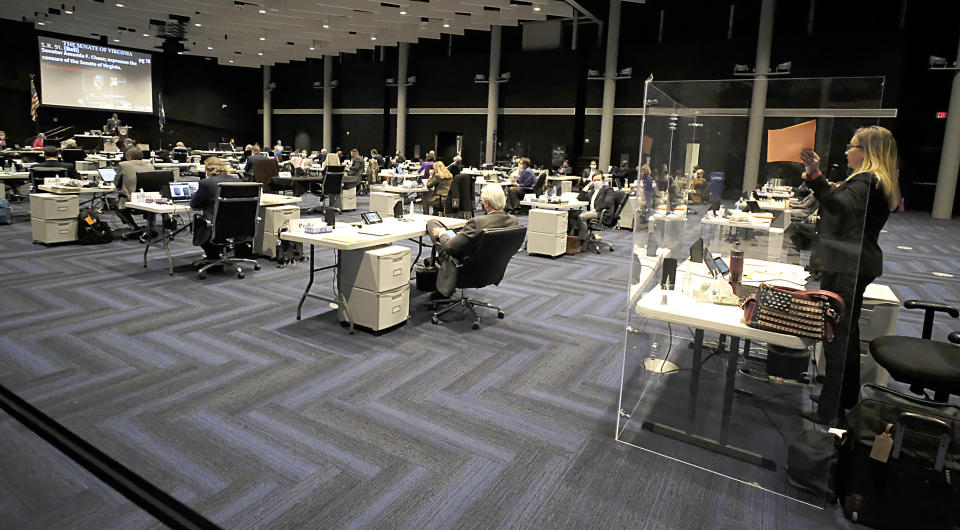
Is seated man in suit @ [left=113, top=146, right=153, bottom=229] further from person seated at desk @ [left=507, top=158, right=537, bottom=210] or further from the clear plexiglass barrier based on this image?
the clear plexiglass barrier

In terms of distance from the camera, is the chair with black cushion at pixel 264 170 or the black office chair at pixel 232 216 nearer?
the black office chair at pixel 232 216

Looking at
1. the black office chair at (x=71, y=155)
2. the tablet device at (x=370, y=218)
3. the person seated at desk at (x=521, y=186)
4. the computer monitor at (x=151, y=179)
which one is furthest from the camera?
the black office chair at (x=71, y=155)

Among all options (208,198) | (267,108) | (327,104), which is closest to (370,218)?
(208,198)

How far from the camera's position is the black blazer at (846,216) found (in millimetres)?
2465

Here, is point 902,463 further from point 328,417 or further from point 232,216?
point 232,216

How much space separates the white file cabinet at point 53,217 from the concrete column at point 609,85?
14.1 metres

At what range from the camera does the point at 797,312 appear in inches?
97.2

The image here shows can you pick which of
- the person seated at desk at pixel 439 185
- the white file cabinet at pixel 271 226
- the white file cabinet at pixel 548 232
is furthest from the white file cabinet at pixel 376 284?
the person seated at desk at pixel 439 185

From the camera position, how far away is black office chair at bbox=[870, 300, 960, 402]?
2539 millimetres

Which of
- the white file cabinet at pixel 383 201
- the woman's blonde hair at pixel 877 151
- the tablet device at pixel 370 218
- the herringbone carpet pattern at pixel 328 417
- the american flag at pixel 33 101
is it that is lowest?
the herringbone carpet pattern at pixel 328 417

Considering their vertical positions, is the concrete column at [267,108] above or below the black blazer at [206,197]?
above

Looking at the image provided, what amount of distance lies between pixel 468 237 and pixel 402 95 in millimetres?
18989

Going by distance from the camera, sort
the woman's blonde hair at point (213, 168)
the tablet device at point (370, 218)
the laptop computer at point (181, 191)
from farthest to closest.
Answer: the laptop computer at point (181, 191) < the woman's blonde hair at point (213, 168) < the tablet device at point (370, 218)

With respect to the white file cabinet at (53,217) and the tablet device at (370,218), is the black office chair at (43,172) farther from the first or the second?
the tablet device at (370,218)
